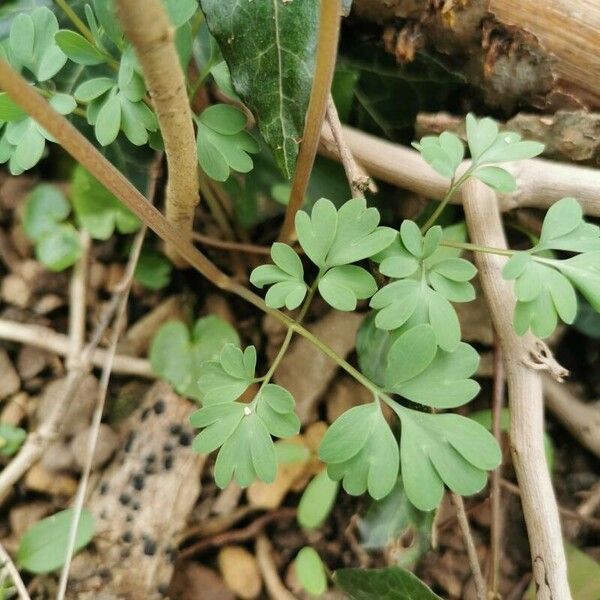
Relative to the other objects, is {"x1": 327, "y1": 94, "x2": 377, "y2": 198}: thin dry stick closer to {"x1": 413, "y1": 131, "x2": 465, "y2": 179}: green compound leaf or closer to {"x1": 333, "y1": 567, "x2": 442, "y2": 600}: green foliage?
{"x1": 413, "y1": 131, "x2": 465, "y2": 179}: green compound leaf

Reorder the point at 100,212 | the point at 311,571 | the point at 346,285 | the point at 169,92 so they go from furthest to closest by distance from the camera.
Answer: the point at 100,212 < the point at 311,571 < the point at 346,285 < the point at 169,92

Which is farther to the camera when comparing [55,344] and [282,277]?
[55,344]

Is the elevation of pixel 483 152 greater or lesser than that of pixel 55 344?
greater

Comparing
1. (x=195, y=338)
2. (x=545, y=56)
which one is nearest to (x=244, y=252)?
(x=195, y=338)

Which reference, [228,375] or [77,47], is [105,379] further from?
[77,47]

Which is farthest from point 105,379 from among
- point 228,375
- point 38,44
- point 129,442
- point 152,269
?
point 38,44

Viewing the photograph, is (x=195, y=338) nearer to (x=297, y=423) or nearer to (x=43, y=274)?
(x=43, y=274)

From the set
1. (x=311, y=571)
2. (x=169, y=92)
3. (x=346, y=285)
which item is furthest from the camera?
(x=311, y=571)

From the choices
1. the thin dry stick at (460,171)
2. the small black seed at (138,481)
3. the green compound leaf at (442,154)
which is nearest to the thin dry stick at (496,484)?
the thin dry stick at (460,171)
